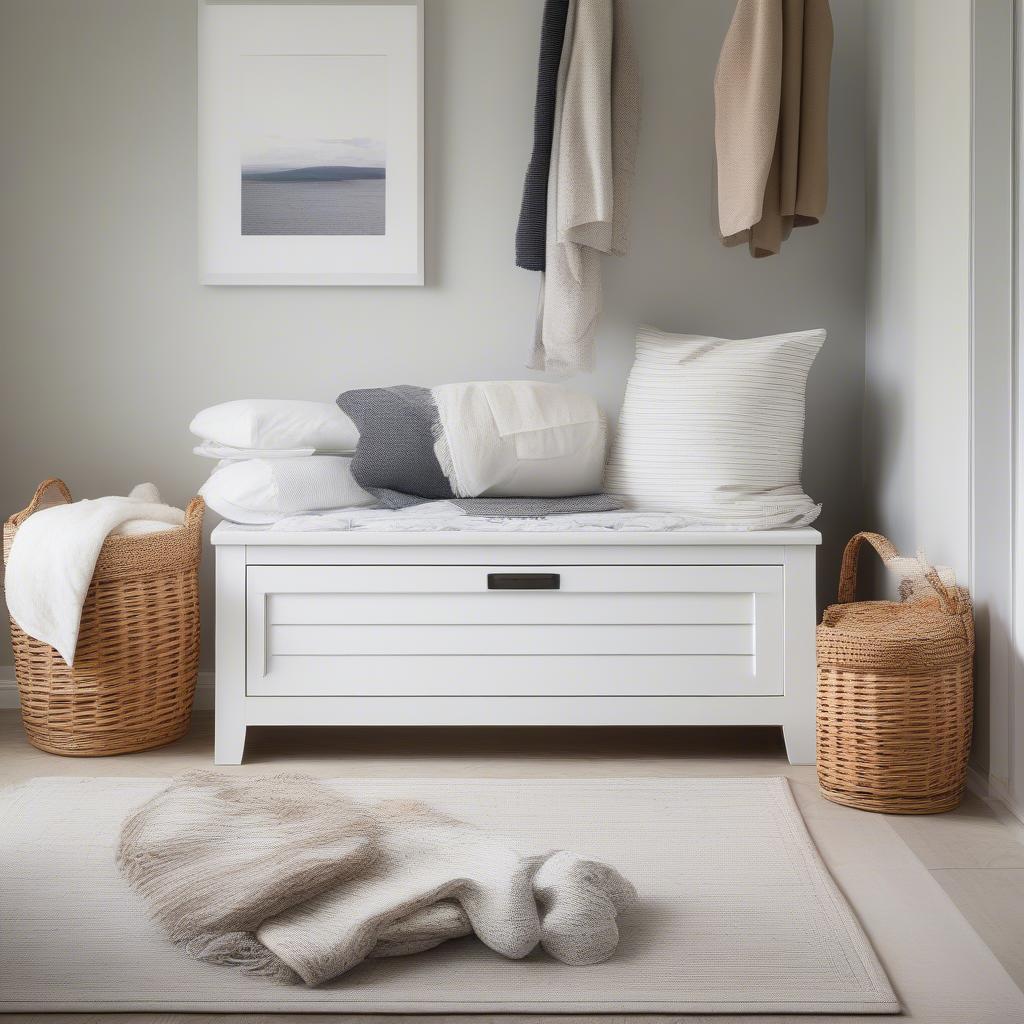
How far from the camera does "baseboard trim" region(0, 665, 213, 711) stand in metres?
2.76

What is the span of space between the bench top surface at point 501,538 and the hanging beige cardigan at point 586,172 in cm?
53

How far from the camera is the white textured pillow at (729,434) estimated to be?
234cm

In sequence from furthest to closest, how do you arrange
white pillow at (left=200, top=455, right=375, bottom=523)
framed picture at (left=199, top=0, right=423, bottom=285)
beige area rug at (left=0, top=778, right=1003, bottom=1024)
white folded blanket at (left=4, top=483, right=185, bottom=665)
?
1. framed picture at (left=199, top=0, right=423, bottom=285)
2. white pillow at (left=200, top=455, right=375, bottom=523)
3. white folded blanket at (left=4, top=483, right=185, bottom=665)
4. beige area rug at (left=0, top=778, right=1003, bottom=1024)

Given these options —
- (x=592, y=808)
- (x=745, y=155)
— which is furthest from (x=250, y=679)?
(x=745, y=155)

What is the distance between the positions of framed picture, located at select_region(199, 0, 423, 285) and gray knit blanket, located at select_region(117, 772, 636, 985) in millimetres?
1610

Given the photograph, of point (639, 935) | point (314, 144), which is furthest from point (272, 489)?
point (639, 935)

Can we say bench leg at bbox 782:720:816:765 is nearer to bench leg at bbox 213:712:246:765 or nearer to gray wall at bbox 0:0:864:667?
gray wall at bbox 0:0:864:667

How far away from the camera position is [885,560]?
2262 mm

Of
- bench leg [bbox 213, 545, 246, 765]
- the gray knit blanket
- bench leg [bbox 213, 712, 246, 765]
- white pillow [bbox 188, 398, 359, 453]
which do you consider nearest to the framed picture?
white pillow [bbox 188, 398, 359, 453]

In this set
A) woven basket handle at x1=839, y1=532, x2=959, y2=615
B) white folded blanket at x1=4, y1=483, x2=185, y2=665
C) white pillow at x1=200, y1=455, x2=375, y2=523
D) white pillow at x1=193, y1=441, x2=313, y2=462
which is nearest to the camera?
woven basket handle at x1=839, y1=532, x2=959, y2=615

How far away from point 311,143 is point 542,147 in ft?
1.95

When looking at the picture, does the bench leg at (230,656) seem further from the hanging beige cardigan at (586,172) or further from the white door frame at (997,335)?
the white door frame at (997,335)

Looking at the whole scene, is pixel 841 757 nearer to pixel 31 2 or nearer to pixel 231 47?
pixel 231 47

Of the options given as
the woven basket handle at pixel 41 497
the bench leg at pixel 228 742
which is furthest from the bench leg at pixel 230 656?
the woven basket handle at pixel 41 497
